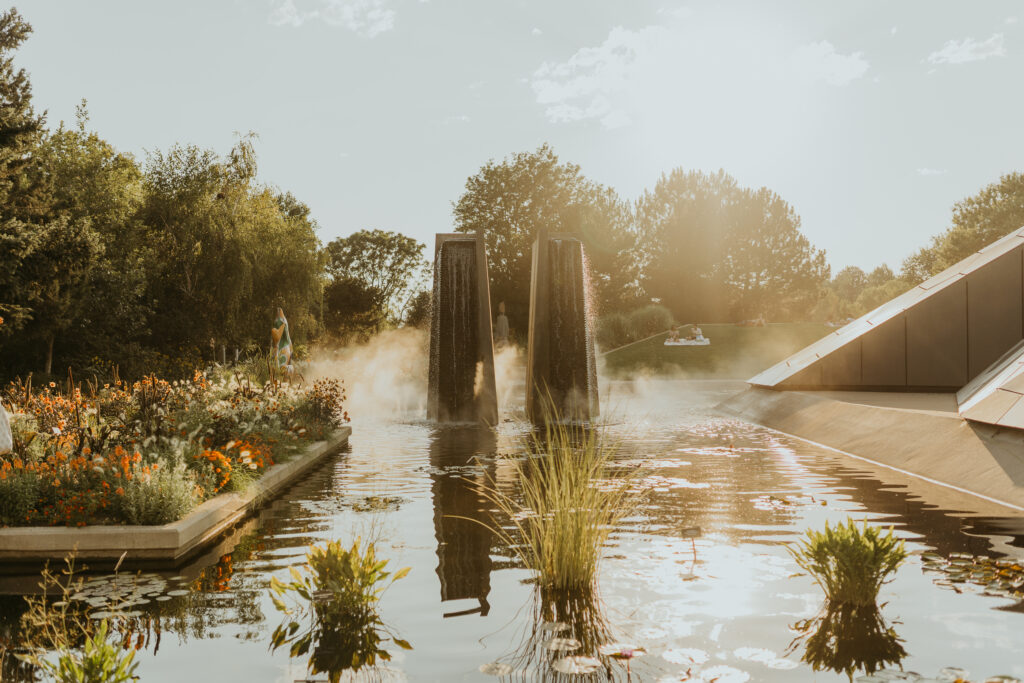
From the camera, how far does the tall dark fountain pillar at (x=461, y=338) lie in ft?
66.2

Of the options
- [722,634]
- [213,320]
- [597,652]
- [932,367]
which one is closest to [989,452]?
[722,634]

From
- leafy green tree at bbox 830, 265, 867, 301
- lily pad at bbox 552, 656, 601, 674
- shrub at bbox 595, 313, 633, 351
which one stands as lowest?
lily pad at bbox 552, 656, 601, 674

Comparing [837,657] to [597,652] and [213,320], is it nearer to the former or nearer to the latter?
[597,652]

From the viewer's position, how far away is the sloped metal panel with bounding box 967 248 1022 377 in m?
17.9

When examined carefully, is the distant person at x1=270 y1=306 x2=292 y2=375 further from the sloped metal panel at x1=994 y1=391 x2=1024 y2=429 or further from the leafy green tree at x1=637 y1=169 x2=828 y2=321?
the leafy green tree at x1=637 y1=169 x2=828 y2=321

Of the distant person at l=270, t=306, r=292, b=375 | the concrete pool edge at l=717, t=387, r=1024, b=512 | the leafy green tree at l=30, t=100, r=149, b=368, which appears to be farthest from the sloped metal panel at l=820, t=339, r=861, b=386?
the leafy green tree at l=30, t=100, r=149, b=368

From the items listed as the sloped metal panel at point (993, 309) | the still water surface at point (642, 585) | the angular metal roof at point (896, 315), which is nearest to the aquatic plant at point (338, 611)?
the still water surface at point (642, 585)

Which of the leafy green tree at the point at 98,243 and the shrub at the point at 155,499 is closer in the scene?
the shrub at the point at 155,499

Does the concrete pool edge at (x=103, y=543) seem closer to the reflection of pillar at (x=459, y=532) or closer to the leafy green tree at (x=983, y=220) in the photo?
the reflection of pillar at (x=459, y=532)

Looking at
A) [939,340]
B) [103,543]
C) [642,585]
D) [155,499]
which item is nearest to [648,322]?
[939,340]

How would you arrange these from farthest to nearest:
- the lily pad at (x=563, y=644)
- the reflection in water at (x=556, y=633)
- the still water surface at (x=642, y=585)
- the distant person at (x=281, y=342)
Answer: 1. the distant person at (x=281, y=342)
2. the lily pad at (x=563, y=644)
3. the still water surface at (x=642, y=585)
4. the reflection in water at (x=556, y=633)

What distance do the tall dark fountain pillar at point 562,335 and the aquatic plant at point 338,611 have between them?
15.3 m

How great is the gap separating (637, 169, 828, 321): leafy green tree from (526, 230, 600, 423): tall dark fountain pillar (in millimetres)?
46360

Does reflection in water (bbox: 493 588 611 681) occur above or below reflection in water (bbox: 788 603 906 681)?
above
